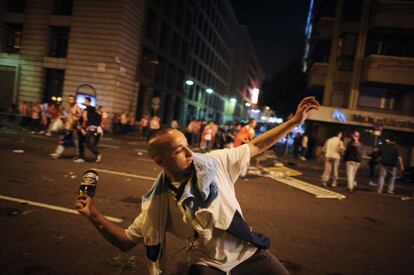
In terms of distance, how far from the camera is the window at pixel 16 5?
85.7 ft

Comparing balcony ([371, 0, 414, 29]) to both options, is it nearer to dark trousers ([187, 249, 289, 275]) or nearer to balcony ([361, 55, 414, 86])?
balcony ([361, 55, 414, 86])

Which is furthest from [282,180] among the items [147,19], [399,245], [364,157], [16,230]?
[147,19]

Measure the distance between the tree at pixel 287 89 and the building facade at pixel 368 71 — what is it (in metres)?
8.77

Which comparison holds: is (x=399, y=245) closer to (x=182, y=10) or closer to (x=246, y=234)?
(x=246, y=234)

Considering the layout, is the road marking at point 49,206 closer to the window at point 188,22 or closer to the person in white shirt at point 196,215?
the person in white shirt at point 196,215

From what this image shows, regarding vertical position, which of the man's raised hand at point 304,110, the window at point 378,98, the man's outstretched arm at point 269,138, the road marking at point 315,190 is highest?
the window at point 378,98

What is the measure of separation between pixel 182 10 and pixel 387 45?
22.1 m

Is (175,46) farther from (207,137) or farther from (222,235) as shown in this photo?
(222,235)

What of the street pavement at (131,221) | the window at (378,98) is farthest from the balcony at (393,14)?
the street pavement at (131,221)

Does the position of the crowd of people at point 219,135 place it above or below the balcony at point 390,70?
below

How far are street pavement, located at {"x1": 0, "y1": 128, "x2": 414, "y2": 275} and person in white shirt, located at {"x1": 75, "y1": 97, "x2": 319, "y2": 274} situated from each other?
3.15ft

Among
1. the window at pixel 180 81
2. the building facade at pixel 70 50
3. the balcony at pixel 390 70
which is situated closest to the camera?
the balcony at pixel 390 70

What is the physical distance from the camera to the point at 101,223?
1988mm

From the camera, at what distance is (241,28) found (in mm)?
85812
